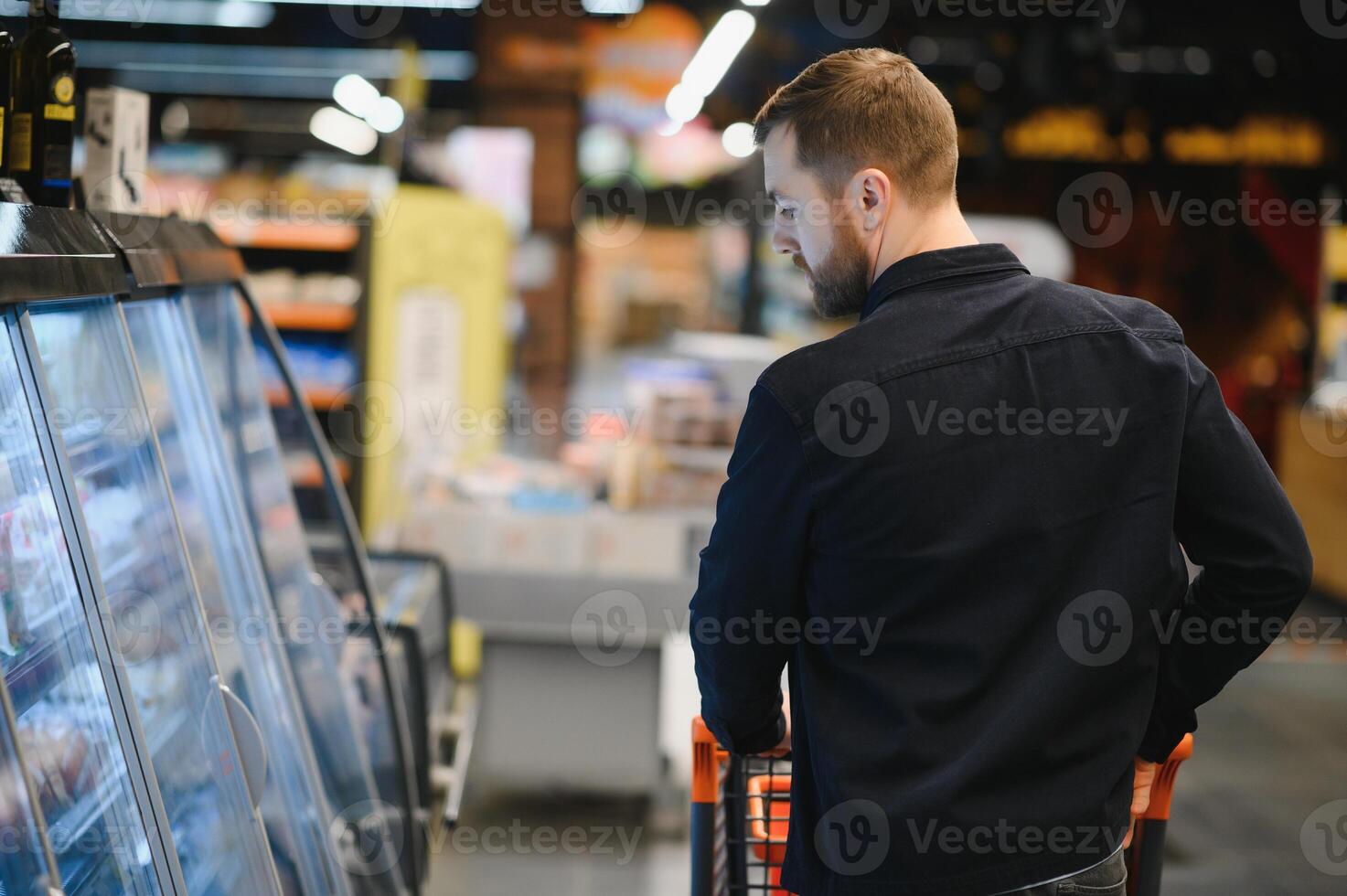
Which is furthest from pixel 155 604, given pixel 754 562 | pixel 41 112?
pixel 754 562

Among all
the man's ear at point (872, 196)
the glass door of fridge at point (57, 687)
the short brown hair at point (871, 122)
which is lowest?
the glass door of fridge at point (57, 687)

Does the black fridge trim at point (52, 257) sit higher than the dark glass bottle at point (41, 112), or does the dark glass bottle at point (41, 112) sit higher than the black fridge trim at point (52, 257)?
the dark glass bottle at point (41, 112)

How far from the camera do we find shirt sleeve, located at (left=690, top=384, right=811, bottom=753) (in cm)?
136

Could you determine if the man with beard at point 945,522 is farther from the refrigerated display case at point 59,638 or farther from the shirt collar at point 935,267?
the refrigerated display case at point 59,638

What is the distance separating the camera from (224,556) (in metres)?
2.37

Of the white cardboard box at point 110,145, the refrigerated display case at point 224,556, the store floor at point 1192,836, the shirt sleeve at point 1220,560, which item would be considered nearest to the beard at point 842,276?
the shirt sleeve at point 1220,560

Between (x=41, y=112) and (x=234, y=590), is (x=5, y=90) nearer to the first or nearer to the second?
(x=41, y=112)

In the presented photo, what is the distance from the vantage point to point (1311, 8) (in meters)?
8.90

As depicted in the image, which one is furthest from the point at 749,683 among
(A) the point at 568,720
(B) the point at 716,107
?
(B) the point at 716,107

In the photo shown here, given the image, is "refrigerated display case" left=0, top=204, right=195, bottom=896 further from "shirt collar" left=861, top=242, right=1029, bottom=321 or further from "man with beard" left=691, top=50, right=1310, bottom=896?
"shirt collar" left=861, top=242, right=1029, bottom=321

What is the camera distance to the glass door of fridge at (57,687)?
1514 millimetres

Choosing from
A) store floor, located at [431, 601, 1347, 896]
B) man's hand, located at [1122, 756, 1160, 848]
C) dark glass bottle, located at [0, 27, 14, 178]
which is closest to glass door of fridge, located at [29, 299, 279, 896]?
dark glass bottle, located at [0, 27, 14, 178]

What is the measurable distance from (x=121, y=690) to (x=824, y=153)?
119 centimetres

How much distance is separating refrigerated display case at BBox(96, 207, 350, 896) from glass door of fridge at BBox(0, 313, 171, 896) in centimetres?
48
